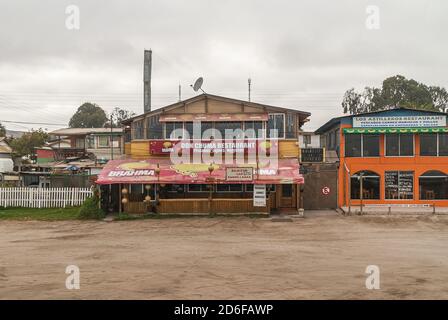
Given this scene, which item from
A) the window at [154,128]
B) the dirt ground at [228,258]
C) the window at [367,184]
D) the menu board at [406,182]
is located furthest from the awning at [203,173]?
the menu board at [406,182]

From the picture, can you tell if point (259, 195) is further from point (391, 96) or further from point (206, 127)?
point (391, 96)

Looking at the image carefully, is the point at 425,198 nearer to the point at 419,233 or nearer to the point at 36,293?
the point at 419,233

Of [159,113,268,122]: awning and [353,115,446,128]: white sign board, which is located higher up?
[159,113,268,122]: awning

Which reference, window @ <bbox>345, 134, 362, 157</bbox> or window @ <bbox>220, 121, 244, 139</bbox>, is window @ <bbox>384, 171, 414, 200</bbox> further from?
window @ <bbox>220, 121, 244, 139</bbox>

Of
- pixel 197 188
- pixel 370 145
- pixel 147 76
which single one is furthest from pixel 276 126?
pixel 147 76

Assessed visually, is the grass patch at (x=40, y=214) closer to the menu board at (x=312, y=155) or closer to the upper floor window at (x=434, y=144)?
the menu board at (x=312, y=155)

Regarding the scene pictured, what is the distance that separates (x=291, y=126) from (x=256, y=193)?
5.18 meters

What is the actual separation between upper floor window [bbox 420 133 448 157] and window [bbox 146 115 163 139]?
15888 millimetres

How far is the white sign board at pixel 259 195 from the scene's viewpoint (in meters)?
25.8

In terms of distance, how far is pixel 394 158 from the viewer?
93.0 feet

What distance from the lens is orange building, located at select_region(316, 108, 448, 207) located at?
1107 inches

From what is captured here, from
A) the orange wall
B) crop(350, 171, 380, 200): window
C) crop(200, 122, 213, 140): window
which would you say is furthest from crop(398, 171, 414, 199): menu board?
crop(200, 122, 213, 140): window

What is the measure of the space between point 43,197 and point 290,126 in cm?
1592
